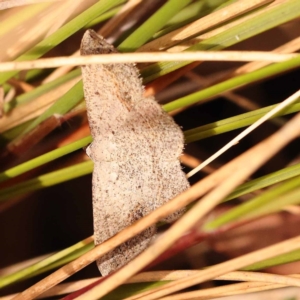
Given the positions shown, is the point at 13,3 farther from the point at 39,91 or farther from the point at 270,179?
the point at 270,179

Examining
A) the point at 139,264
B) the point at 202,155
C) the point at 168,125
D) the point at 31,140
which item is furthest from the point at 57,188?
the point at 139,264

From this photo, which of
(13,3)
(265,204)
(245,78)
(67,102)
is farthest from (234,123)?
(13,3)

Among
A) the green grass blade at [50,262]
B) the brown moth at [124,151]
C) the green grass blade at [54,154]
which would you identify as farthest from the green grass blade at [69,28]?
the green grass blade at [50,262]

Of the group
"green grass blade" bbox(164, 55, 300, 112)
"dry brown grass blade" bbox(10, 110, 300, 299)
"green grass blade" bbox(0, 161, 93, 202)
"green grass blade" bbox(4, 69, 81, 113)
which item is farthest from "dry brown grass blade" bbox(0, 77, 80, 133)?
"dry brown grass blade" bbox(10, 110, 300, 299)

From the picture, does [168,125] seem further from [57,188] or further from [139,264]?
[57,188]

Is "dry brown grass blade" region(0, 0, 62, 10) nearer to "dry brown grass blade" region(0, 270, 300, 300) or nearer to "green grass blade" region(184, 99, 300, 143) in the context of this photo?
"green grass blade" region(184, 99, 300, 143)
